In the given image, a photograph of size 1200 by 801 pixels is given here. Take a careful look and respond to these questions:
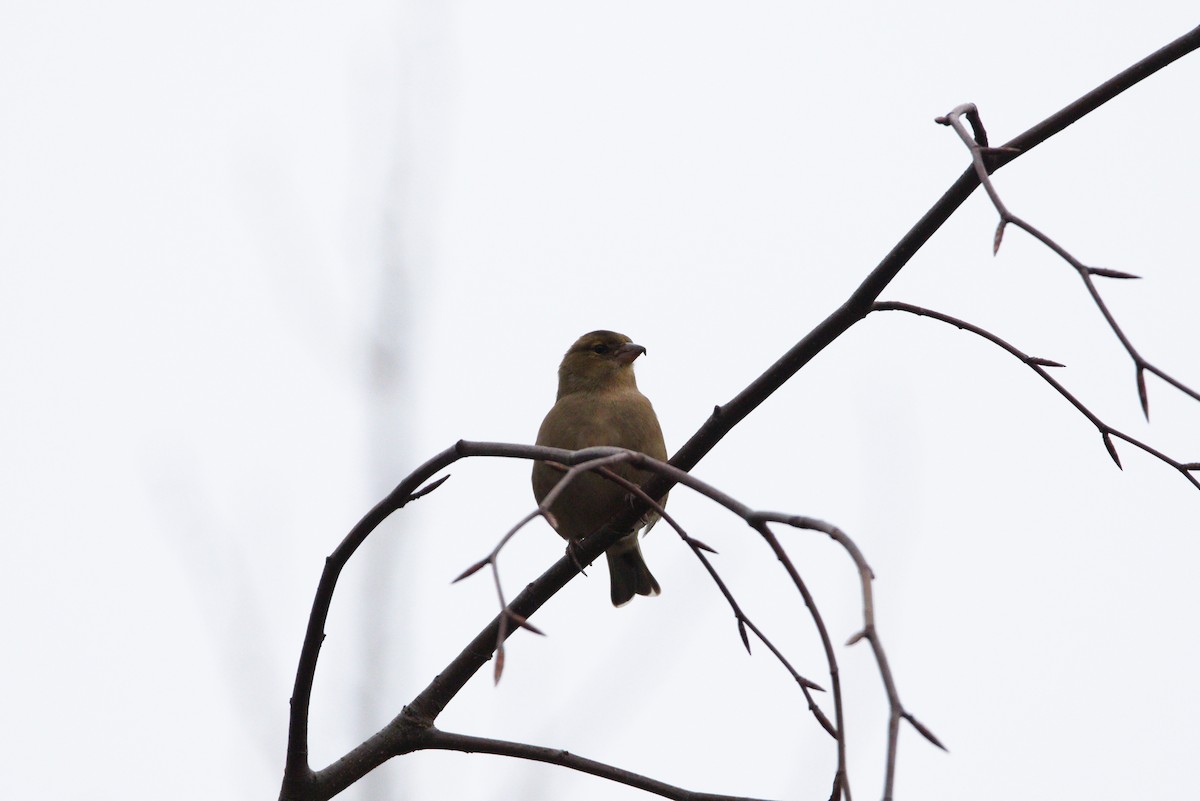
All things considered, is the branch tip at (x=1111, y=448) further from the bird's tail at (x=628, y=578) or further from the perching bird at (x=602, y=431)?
the bird's tail at (x=628, y=578)

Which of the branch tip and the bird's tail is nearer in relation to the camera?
the branch tip

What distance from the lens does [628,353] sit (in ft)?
20.1

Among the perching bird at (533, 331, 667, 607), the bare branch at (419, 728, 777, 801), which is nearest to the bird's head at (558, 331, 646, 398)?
the perching bird at (533, 331, 667, 607)

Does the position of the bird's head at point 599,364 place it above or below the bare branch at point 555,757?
above

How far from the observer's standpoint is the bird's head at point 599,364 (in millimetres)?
5980

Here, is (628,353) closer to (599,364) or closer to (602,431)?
(599,364)

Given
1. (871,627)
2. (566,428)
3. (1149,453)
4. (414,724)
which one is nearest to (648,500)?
(871,627)

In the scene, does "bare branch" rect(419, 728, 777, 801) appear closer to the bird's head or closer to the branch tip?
the branch tip

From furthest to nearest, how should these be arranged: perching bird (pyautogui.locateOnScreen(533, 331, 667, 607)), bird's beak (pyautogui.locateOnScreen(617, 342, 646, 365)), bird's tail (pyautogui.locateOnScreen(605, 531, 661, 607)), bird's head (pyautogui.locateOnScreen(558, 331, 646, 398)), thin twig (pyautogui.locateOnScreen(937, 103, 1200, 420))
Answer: bird's tail (pyautogui.locateOnScreen(605, 531, 661, 607))
bird's beak (pyautogui.locateOnScreen(617, 342, 646, 365))
bird's head (pyautogui.locateOnScreen(558, 331, 646, 398))
perching bird (pyautogui.locateOnScreen(533, 331, 667, 607))
thin twig (pyautogui.locateOnScreen(937, 103, 1200, 420))

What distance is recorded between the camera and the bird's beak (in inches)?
240

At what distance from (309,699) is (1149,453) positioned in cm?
182

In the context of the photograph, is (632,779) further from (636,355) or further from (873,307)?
(636,355)

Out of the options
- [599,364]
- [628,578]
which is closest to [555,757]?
[599,364]

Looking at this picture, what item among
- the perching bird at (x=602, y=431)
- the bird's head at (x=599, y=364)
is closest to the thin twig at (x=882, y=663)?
the perching bird at (x=602, y=431)
